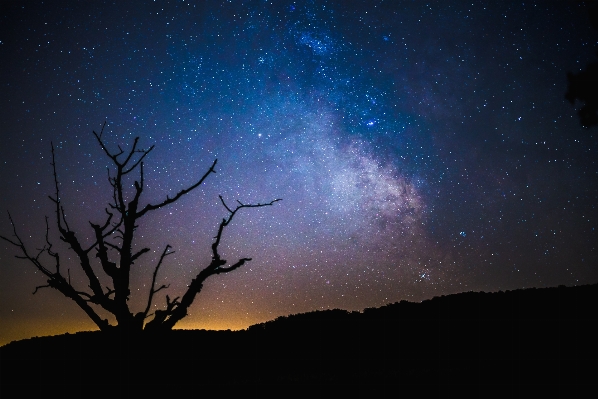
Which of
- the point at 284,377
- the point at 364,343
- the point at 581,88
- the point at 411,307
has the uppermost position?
the point at 581,88

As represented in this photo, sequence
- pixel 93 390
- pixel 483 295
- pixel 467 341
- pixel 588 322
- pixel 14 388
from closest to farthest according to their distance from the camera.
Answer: pixel 93 390 < pixel 14 388 < pixel 588 322 < pixel 467 341 < pixel 483 295

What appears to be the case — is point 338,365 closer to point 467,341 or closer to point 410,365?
point 410,365

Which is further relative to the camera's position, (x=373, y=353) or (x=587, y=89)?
(x=373, y=353)

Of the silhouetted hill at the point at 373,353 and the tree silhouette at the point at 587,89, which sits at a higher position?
the tree silhouette at the point at 587,89

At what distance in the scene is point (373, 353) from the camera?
11688 mm

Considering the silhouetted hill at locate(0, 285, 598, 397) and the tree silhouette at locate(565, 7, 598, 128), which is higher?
the tree silhouette at locate(565, 7, 598, 128)

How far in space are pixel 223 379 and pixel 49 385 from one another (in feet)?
14.1

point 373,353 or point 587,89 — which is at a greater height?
point 587,89

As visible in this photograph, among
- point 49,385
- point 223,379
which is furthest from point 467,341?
point 49,385

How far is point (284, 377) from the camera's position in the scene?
32.4ft

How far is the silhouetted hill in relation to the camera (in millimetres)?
6367

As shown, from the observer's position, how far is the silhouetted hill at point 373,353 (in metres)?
6.37

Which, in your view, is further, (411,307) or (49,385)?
(411,307)

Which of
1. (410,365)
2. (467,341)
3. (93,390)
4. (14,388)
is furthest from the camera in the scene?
(467,341)
